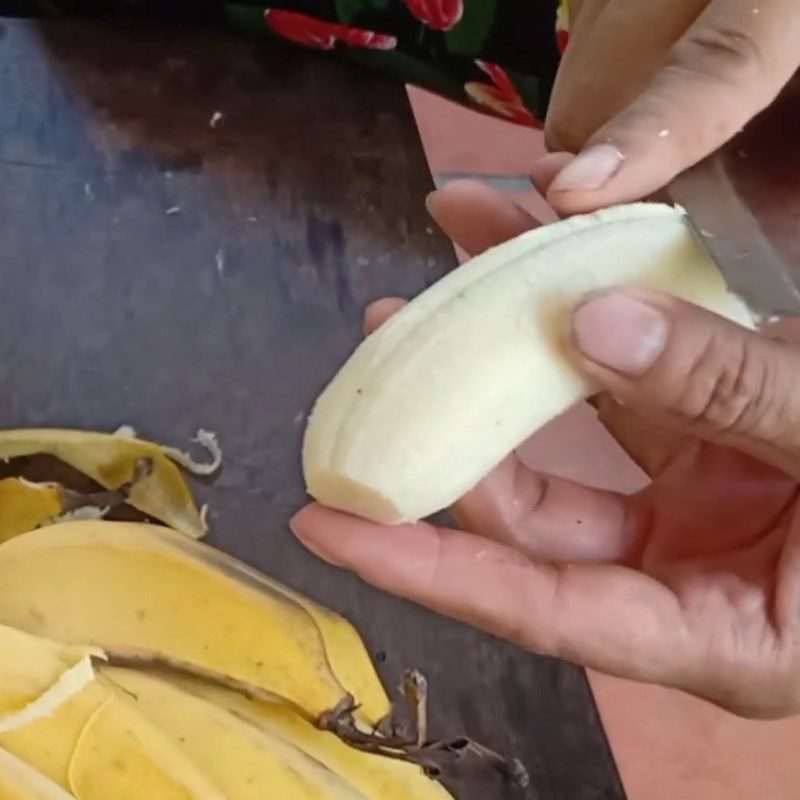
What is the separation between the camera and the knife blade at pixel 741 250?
0.32 metres

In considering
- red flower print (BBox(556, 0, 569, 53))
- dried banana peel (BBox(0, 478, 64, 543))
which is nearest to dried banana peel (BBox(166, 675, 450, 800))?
dried banana peel (BBox(0, 478, 64, 543))

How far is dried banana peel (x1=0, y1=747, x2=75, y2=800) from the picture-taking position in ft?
0.97

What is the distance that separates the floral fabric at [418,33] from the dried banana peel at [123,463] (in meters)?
0.32

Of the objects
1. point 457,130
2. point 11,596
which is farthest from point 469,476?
point 457,130

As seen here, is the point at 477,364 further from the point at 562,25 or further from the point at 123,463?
the point at 562,25

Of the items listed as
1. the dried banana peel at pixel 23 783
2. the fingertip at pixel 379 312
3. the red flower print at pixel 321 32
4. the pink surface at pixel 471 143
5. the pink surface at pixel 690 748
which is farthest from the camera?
the pink surface at pixel 471 143

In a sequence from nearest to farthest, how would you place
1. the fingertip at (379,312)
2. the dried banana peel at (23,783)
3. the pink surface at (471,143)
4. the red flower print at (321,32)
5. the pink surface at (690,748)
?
the dried banana peel at (23,783) < the fingertip at (379,312) < the pink surface at (690,748) < the red flower print at (321,32) < the pink surface at (471,143)

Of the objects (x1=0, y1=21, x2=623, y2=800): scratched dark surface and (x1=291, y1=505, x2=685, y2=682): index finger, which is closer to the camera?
(x1=291, y1=505, x2=685, y2=682): index finger

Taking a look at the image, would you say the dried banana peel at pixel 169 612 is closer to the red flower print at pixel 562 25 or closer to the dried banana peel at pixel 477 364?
the dried banana peel at pixel 477 364

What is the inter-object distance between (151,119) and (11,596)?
36cm

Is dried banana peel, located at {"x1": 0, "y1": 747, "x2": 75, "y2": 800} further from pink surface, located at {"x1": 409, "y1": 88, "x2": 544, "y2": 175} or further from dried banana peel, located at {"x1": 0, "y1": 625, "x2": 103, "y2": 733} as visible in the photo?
pink surface, located at {"x1": 409, "y1": 88, "x2": 544, "y2": 175}

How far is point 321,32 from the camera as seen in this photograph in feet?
2.21

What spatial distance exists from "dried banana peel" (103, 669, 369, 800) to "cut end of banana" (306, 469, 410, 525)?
0.07 metres

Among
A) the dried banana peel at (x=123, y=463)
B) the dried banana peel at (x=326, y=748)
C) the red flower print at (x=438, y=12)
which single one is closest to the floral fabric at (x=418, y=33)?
the red flower print at (x=438, y=12)
